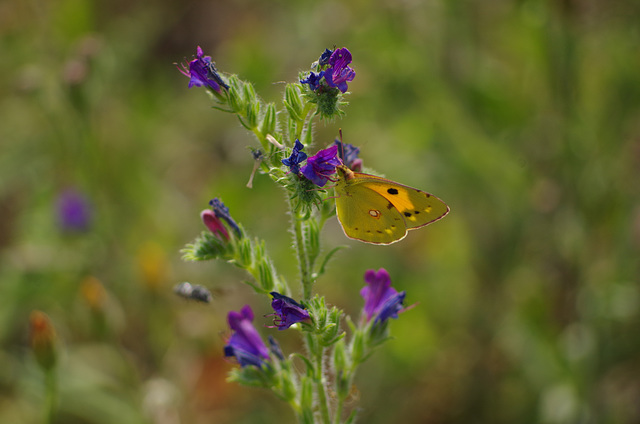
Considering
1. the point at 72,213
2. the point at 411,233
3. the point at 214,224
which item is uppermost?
the point at 411,233

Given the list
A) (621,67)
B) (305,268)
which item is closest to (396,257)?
(621,67)

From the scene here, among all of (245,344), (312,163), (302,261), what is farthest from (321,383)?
(312,163)

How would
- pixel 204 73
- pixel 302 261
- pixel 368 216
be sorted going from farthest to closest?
pixel 368 216
pixel 302 261
pixel 204 73

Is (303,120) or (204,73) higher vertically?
(204,73)

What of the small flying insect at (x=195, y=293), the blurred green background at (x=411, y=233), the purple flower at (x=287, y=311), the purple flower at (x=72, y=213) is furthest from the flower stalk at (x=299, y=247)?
the purple flower at (x=72, y=213)

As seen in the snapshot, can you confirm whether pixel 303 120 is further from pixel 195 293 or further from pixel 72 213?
pixel 72 213
